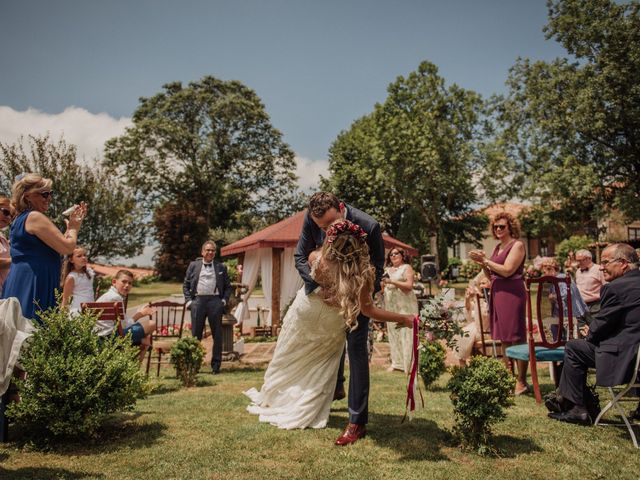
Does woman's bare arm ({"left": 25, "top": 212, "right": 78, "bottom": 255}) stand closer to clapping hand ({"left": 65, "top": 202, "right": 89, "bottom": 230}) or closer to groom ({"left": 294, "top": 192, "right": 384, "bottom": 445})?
clapping hand ({"left": 65, "top": 202, "right": 89, "bottom": 230})

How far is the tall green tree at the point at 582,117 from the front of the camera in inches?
932

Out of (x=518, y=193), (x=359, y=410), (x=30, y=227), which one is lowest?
(x=359, y=410)

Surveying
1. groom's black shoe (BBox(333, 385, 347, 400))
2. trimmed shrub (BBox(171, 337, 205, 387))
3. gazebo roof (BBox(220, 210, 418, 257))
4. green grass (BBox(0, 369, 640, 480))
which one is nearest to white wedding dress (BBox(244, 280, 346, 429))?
green grass (BBox(0, 369, 640, 480))

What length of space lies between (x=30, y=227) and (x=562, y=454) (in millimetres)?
4444

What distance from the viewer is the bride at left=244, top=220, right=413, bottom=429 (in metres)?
3.71

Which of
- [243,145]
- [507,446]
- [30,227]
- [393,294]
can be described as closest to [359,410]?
[507,446]

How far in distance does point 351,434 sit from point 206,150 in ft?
115

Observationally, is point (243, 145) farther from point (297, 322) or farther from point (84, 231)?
point (297, 322)

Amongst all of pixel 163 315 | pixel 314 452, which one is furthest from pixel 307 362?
pixel 163 315

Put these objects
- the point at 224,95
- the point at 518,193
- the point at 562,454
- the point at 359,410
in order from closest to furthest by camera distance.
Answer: the point at 562,454 < the point at 359,410 < the point at 518,193 < the point at 224,95

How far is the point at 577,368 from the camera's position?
4395 millimetres

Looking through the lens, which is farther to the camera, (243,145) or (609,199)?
(243,145)

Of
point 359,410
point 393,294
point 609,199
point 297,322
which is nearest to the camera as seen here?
point 359,410

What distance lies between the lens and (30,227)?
3.96 meters
